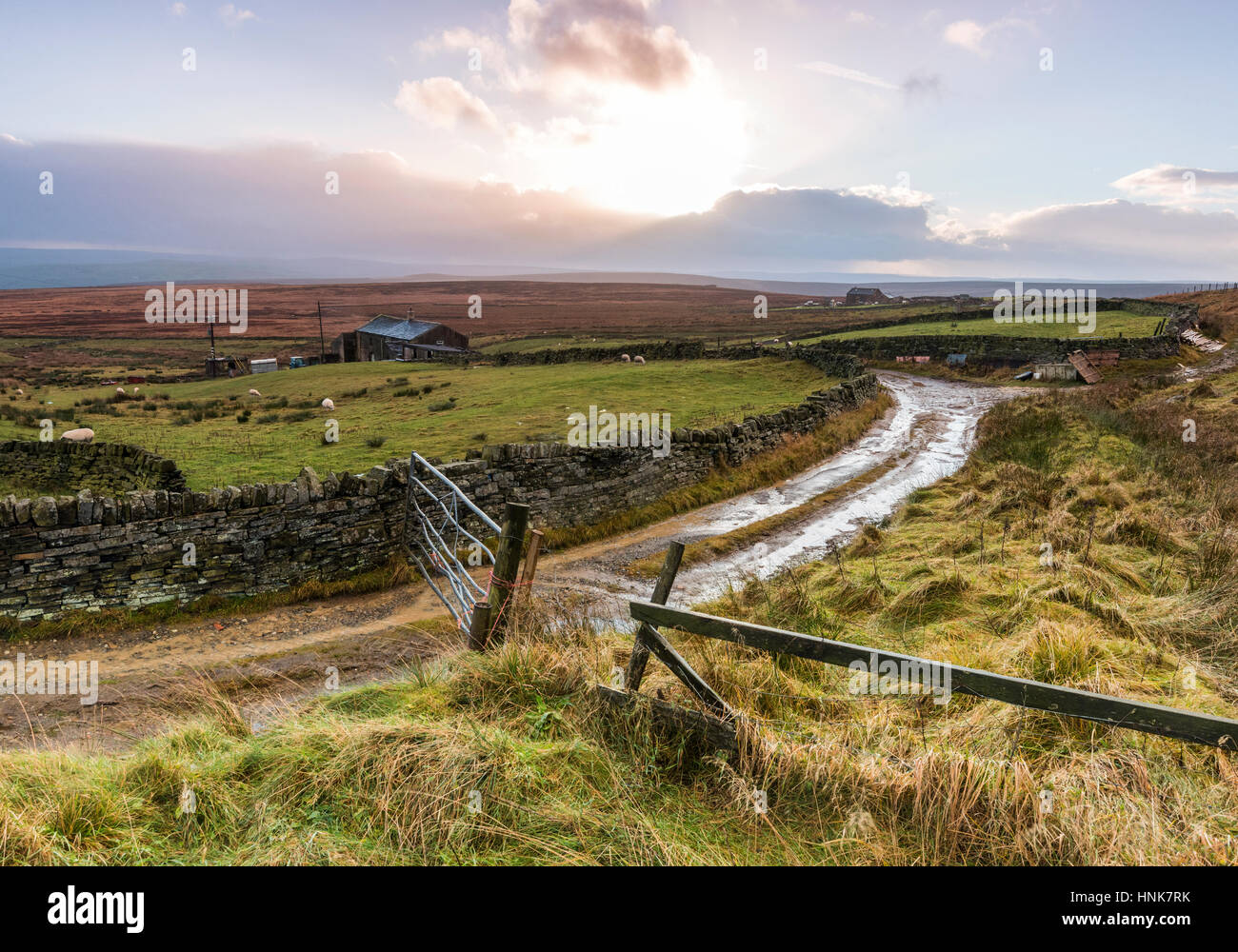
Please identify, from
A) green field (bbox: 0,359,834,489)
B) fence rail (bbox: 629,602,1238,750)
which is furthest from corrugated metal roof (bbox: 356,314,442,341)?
fence rail (bbox: 629,602,1238,750)

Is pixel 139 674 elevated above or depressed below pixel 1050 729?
below

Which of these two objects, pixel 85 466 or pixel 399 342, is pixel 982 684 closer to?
pixel 85 466

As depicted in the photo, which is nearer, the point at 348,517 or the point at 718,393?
the point at 348,517

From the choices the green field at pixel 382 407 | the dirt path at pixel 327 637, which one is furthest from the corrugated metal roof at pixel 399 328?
the dirt path at pixel 327 637

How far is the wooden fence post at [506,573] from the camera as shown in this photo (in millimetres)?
6020

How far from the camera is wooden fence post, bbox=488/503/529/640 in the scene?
19.7 ft

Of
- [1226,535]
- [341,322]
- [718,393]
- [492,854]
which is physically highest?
[341,322]

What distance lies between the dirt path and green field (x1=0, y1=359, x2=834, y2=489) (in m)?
5.85

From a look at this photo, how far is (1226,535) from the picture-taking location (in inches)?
340

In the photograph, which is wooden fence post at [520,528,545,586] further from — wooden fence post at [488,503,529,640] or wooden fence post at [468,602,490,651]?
wooden fence post at [468,602,490,651]
